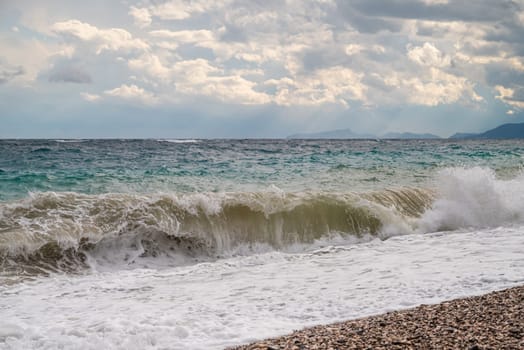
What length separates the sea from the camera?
5.29 m

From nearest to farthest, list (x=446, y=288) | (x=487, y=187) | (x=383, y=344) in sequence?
(x=383, y=344), (x=446, y=288), (x=487, y=187)

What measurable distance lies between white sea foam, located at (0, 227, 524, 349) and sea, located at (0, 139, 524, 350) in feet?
0.08

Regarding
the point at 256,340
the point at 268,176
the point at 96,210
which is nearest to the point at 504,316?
the point at 256,340

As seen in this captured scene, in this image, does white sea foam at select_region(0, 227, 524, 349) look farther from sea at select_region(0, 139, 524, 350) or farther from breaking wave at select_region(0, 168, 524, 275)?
breaking wave at select_region(0, 168, 524, 275)

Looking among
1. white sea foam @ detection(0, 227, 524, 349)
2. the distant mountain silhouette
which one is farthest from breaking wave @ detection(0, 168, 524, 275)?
the distant mountain silhouette

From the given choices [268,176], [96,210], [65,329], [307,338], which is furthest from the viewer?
[268,176]

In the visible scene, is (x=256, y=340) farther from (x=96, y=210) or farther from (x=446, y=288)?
(x=96, y=210)

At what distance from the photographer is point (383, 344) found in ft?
13.0

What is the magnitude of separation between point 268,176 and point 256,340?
12833mm

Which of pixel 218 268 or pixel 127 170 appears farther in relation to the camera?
pixel 127 170

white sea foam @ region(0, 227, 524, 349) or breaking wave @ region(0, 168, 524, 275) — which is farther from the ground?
breaking wave @ region(0, 168, 524, 275)

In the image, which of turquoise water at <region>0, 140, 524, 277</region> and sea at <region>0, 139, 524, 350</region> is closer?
sea at <region>0, 139, 524, 350</region>

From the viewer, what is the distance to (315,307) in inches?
220

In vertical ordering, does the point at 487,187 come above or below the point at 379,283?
above
